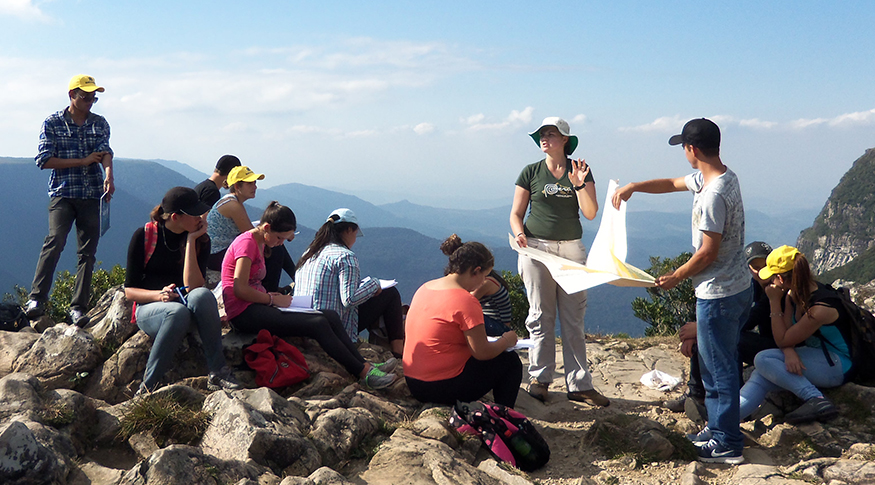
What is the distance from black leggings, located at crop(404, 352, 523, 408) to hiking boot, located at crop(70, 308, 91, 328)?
341cm

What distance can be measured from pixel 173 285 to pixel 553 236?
336 cm

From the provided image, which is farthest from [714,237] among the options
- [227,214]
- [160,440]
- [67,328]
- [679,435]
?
[67,328]

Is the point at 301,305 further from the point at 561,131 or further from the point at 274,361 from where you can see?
the point at 561,131

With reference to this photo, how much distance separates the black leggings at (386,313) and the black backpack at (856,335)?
3.97 m

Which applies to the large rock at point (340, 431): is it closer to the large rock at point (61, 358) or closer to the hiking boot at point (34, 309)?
the large rock at point (61, 358)

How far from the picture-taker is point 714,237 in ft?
12.9

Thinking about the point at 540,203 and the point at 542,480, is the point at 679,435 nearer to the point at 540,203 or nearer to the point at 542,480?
the point at 542,480

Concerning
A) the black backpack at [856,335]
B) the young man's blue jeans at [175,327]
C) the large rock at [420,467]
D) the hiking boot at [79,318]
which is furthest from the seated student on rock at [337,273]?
the black backpack at [856,335]

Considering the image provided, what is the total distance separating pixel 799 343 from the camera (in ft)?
16.5

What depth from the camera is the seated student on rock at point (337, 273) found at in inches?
222

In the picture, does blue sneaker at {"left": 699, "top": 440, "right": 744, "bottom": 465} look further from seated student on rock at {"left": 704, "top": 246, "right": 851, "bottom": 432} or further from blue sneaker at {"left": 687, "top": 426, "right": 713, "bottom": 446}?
seated student on rock at {"left": 704, "top": 246, "right": 851, "bottom": 432}

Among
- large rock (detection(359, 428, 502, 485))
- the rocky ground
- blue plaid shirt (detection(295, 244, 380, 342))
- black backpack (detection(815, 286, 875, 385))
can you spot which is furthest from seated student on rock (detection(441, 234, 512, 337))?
black backpack (detection(815, 286, 875, 385))

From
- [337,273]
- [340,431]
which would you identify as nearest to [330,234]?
[337,273]

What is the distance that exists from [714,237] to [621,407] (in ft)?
8.40
